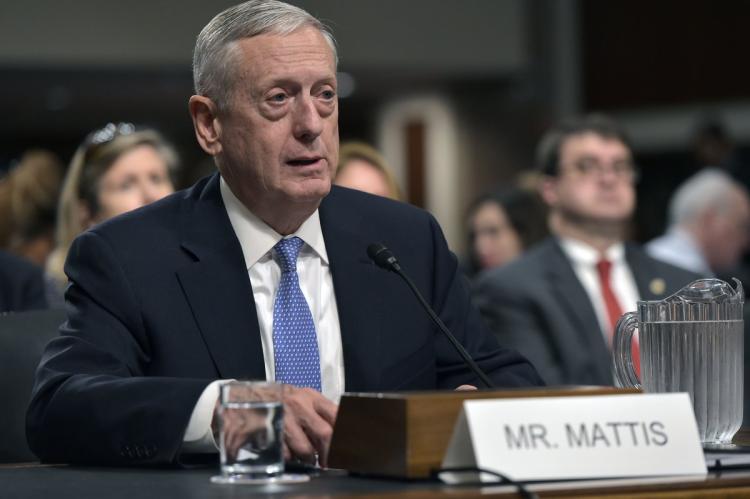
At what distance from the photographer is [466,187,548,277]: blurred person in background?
6254mm

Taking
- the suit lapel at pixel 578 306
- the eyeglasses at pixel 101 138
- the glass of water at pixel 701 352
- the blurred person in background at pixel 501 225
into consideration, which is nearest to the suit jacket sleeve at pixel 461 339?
the glass of water at pixel 701 352

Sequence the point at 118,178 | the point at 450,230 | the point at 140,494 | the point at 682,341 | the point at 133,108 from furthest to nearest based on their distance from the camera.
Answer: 1. the point at 133,108
2. the point at 450,230
3. the point at 118,178
4. the point at 682,341
5. the point at 140,494

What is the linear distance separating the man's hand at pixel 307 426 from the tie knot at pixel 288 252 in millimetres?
550

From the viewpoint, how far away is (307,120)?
87.7 inches

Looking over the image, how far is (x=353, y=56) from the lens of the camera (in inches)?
399

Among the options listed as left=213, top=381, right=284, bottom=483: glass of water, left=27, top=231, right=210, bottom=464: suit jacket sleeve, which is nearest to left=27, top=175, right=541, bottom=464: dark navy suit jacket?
left=27, top=231, right=210, bottom=464: suit jacket sleeve

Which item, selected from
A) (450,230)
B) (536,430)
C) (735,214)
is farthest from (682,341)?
(450,230)

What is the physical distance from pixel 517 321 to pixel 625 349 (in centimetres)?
231

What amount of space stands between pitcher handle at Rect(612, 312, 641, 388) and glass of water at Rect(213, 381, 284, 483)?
1.80 feet

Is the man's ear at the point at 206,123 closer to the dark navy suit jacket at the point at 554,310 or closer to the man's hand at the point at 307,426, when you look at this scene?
the man's hand at the point at 307,426

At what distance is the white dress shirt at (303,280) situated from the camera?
2266mm

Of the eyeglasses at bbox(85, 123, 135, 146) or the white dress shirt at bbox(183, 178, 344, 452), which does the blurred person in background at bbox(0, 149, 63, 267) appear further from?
the white dress shirt at bbox(183, 178, 344, 452)

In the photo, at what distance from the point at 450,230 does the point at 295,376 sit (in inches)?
391

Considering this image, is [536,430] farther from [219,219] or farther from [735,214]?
[735,214]
